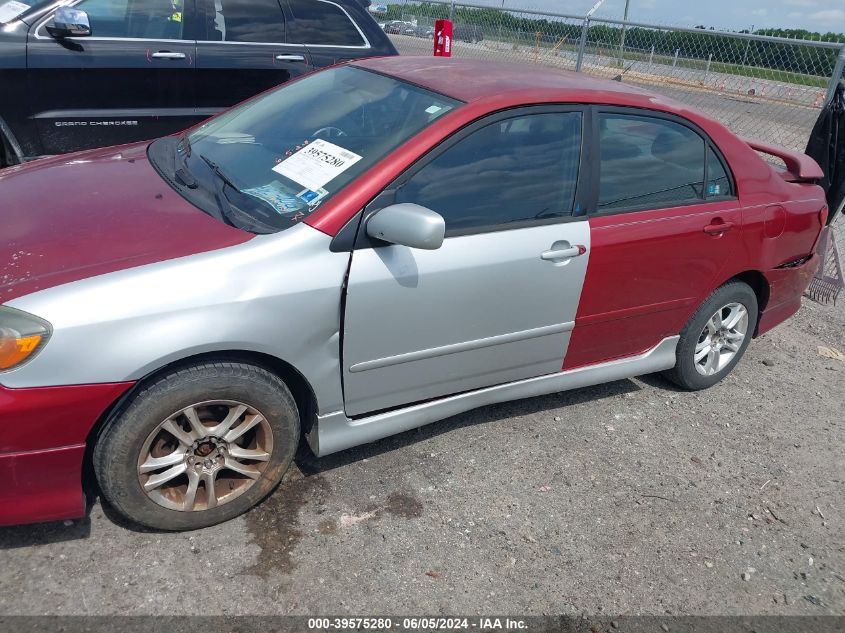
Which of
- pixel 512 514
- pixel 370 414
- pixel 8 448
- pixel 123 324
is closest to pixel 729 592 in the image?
pixel 512 514

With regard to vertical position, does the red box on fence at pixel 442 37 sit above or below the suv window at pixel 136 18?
below

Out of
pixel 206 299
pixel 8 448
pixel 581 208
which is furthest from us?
pixel 581 208

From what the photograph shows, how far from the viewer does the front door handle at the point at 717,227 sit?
3678 millimetres

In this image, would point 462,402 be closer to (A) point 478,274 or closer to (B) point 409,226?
(A) point 478,274

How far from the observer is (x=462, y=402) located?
323 centimetres

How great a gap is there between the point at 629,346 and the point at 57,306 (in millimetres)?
2666

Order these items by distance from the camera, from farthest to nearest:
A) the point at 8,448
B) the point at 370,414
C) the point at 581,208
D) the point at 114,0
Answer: the point at 114,0 → the point at 581,208 → the point at 370,414 → the point at 8,448

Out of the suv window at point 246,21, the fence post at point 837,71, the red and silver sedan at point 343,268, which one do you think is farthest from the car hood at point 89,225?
the fence post at point 837,71

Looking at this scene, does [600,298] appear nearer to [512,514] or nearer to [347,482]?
[512,514]

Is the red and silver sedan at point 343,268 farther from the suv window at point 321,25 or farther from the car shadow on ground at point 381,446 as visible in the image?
the suv window at point 321,25

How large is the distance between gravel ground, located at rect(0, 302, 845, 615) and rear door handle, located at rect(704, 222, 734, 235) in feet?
3.33

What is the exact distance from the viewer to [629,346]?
12.3ft

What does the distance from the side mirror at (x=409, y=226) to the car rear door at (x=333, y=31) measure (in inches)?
158

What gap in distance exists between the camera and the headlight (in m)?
2.20
